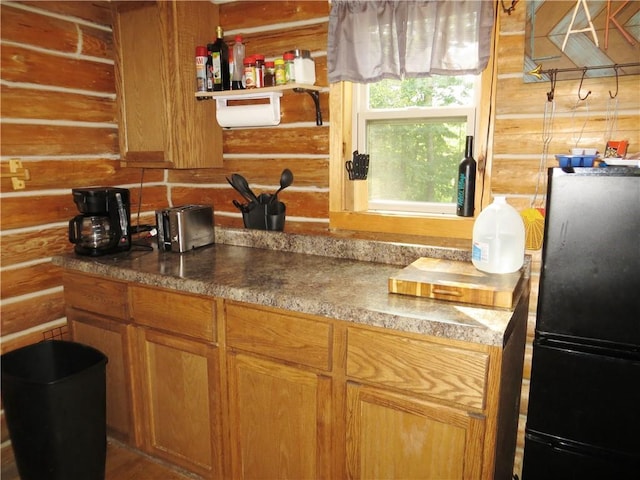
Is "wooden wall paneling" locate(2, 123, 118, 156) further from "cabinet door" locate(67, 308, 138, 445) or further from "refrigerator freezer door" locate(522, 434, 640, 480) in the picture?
"refrigerator freezer door" locate(522, 434, 640, 480)

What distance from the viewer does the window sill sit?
2.08m

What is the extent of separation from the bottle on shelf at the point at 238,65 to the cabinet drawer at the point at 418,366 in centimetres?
148

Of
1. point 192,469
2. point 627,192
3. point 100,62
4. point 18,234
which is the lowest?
point 192,469

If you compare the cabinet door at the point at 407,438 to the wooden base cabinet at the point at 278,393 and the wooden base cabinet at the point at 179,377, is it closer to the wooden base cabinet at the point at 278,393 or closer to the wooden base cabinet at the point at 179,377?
the wooden base cabinet at the point at 278,393

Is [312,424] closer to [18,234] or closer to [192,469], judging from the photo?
[192,469]

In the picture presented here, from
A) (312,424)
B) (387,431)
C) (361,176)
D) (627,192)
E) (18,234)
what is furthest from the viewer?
(361,176)

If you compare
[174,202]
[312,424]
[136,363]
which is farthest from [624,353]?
[174,202]

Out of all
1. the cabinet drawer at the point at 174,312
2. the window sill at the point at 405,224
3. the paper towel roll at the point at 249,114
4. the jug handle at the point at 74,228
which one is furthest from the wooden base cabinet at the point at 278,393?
the paper towel roll at the point at 249,114

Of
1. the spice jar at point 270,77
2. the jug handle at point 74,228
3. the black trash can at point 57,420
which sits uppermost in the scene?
the spice jar at point 270,77

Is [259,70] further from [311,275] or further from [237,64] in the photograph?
[311,275]

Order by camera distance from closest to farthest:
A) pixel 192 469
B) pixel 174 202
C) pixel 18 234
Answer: pixel 192 469, pixel 18 234, pixel 174 202

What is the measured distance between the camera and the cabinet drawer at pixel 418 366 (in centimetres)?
138

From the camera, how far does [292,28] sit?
2357 mm

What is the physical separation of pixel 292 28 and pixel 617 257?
5.94 feet
